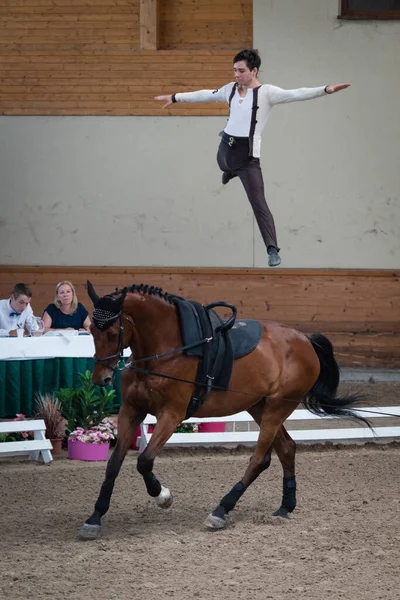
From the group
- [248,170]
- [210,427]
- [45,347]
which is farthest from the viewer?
[210,427]

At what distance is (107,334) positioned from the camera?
571cm

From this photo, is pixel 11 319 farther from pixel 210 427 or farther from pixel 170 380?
pixel 170 380

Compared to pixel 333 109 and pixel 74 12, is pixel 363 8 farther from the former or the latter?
pixel 74 12

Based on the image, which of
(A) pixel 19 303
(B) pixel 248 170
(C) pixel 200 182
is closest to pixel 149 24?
(C) pixel 200 182

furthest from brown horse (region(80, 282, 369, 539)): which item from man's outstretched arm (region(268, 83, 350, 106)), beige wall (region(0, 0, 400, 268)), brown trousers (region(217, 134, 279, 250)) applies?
beige wall (region(0, 0, 400, 268))

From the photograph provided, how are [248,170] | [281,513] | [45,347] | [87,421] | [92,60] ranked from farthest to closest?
[92,60] → [45,347] → [87,421] → [248,170] → [281,513]

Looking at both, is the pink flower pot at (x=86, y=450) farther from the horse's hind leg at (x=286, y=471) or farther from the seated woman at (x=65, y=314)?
the horse's hind leg at (x=286, y=471)

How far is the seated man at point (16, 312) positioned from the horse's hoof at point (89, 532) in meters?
3.47

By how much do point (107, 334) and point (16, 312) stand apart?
3.55 meters

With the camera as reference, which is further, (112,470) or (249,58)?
(249,58)

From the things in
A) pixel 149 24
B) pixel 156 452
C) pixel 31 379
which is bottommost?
pixel 156 452

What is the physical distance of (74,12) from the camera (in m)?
12.4

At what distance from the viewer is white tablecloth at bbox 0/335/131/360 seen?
8.48m

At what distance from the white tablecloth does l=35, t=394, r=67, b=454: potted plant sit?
0.40 meters
